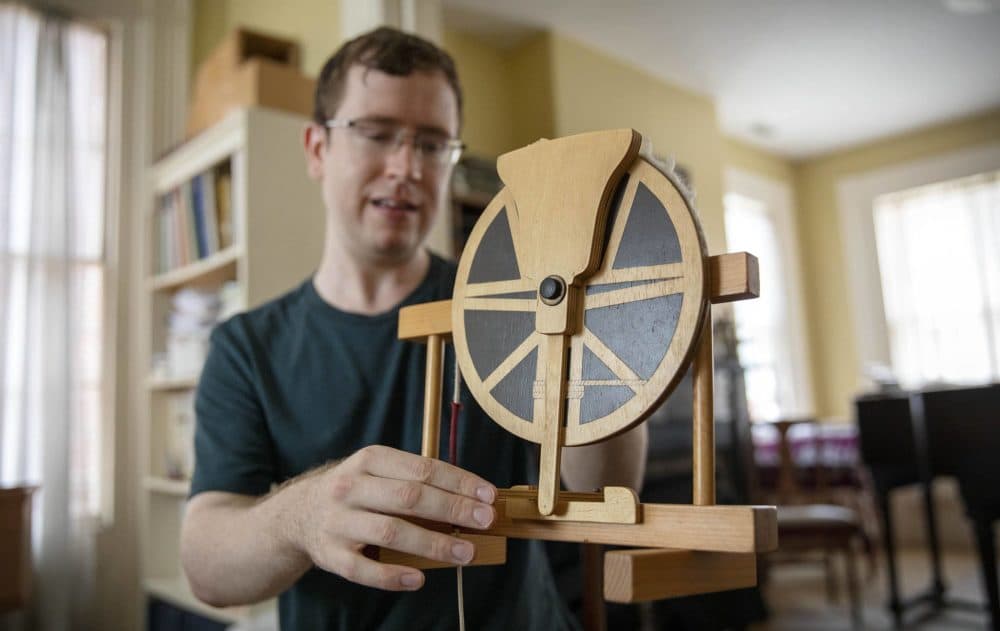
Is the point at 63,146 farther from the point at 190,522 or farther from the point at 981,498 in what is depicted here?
the point at 981,498

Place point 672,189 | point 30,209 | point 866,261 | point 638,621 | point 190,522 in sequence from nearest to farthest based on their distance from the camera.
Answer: point 672,189, point 190,522, point 638,621, point 30,209, point 866,261

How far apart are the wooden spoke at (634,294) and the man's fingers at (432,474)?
15cm

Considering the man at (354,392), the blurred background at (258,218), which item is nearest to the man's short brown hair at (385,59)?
the man at (354,392)

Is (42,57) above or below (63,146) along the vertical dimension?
above

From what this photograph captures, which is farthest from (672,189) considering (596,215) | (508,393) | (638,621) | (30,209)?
(30,209)

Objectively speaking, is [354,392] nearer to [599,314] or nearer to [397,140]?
[397,140]

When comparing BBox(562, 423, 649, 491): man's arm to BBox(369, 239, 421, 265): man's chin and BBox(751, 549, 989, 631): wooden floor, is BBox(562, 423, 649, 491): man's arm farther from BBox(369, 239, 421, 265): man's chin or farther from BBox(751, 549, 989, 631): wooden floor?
BBox(751, 549, 989, 631): wooden floor

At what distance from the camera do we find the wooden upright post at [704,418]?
473mm

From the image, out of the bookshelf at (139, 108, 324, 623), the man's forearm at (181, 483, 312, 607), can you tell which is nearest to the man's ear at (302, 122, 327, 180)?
the man's forearm at (181, 483, 312, 607)

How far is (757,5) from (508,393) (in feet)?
7.58

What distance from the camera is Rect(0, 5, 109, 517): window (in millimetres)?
2482

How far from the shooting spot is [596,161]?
1.66 ft

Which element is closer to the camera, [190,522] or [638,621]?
[190,522]

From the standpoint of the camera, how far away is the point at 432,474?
0.51 m
